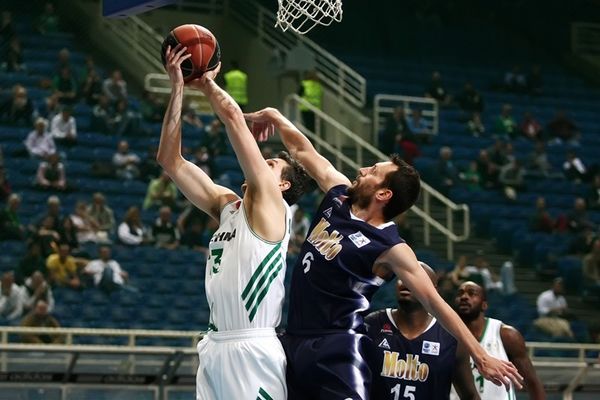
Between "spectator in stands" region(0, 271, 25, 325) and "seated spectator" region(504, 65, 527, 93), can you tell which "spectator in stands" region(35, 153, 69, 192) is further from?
"seated spectator" region(504, 65, 527, 93)

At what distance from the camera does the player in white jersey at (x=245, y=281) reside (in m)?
6.63

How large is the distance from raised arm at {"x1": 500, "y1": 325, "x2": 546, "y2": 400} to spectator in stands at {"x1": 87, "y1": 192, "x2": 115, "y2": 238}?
342 inches

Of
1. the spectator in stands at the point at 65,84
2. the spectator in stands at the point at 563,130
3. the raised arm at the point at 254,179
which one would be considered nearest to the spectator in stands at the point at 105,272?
the spectator in stands at the point at 65,84

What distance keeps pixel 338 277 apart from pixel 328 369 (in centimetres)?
46

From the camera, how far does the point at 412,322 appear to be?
26.7 feet

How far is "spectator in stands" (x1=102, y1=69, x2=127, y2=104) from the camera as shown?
753 inches

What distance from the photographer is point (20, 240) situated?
1616 cm

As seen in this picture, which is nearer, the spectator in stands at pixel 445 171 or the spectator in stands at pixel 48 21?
the spectator in stands at pixel 48 21

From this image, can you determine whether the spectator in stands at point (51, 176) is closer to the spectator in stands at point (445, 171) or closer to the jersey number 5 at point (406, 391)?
the spectator in stands at point (445, 171)

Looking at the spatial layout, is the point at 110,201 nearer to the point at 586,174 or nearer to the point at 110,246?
the point at 110,246

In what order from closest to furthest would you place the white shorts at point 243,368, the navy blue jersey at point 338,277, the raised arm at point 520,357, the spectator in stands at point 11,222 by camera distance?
the white shorts at point 243,368 → the navy blue jersey at point 338,277 → the raised arm at point 520,357 → the spectator in stands at point 11,222

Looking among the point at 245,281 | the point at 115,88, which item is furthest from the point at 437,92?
the point at 245,281

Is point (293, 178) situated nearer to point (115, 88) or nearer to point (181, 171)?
point (181, 171)

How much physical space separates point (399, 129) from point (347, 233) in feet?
47.7
